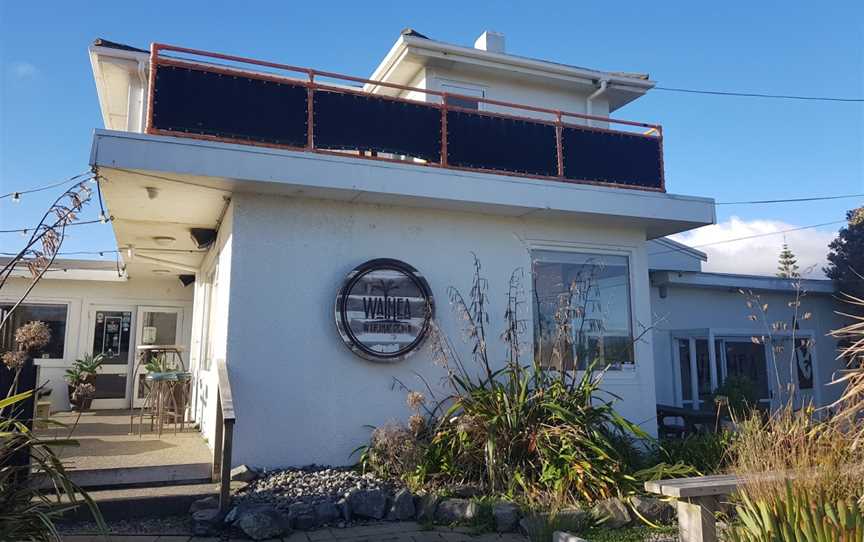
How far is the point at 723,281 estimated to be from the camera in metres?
13.3

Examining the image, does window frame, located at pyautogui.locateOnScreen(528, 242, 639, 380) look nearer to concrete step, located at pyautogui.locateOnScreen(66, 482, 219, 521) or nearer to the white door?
concrete step, located at pyautogui.locateOnScreen(66, 482, 219, 521)

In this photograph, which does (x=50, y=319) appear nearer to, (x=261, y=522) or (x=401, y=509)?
(x=261, y=522)

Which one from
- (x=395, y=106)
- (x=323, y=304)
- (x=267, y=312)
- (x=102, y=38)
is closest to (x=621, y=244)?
(x=395, y=106)

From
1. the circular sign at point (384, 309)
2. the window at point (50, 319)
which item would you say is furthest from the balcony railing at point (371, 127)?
the window at point (50, 319)

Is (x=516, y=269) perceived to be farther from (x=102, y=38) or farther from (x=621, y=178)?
(x=102, y=38)

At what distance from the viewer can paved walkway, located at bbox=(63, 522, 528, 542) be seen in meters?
5.39

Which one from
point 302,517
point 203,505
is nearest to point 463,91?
point 302,517

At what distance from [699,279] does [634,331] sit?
4.49m

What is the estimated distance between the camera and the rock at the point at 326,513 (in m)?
5.91

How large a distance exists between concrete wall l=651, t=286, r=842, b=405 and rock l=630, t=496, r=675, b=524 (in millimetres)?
5876

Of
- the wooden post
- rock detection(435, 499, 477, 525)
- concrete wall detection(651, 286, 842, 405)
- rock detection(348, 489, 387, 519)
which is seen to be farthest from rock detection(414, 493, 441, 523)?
concrete wall detection(651, 286, 842, 405)

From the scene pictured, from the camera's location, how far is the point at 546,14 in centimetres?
1048

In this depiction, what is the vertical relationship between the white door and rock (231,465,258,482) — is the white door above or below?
above

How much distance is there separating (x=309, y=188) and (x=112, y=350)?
29.6 ft
